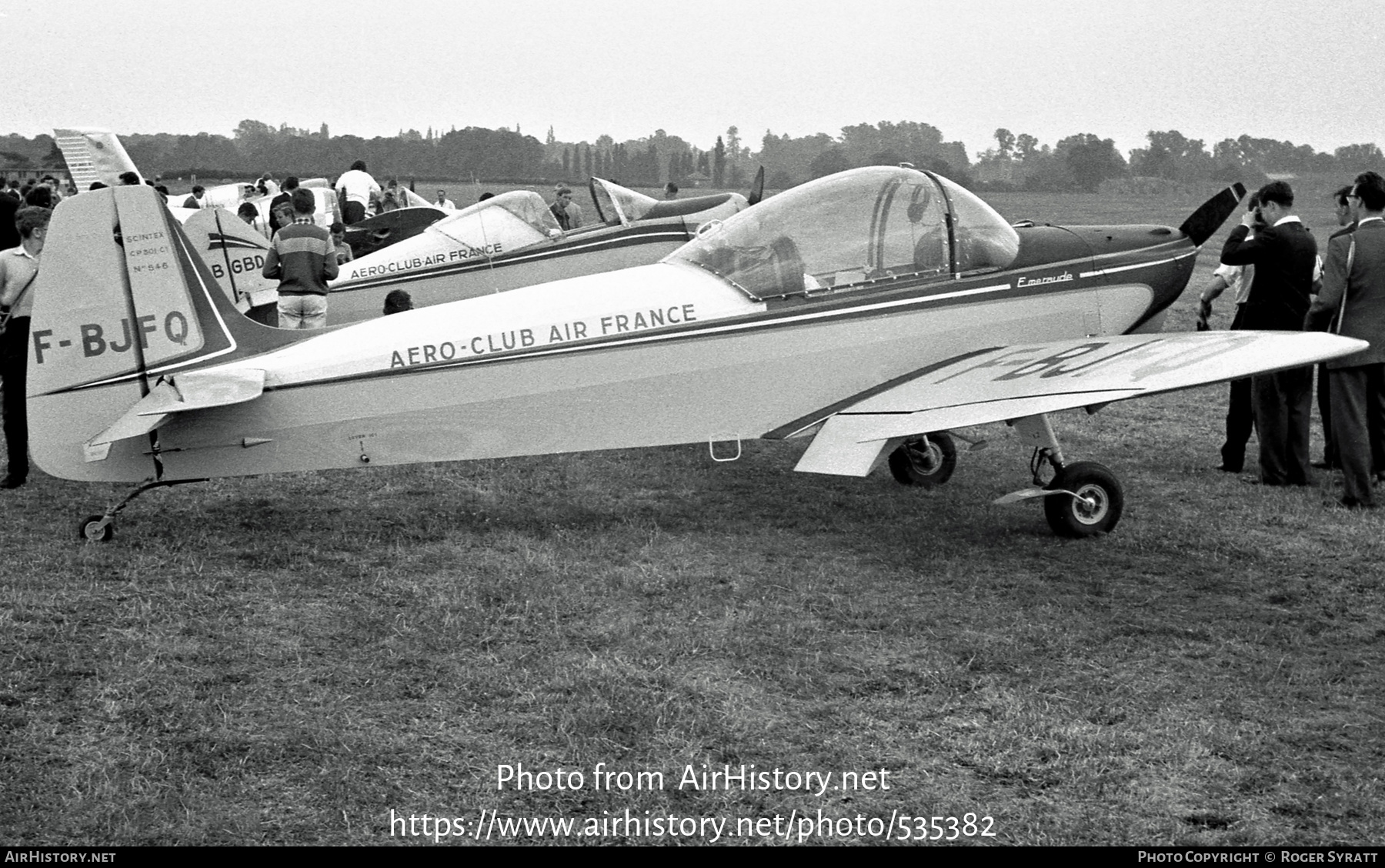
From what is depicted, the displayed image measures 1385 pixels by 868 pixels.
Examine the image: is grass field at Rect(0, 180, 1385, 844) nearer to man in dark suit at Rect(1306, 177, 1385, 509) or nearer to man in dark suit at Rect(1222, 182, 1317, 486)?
man in dark suit at Rect(1306, 177, 1385, 509)

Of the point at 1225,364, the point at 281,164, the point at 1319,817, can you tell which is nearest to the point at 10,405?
the point at 1225,364

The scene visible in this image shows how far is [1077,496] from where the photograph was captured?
720 centimetres

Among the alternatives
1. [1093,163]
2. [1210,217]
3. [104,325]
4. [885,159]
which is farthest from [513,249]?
[1093,163]

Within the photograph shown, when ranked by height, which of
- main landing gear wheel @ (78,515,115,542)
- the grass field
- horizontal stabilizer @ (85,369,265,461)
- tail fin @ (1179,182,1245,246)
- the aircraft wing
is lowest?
the grass field

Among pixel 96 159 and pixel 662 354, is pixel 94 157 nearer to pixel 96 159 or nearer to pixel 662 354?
pixel 96 159

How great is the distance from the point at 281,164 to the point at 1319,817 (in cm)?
6971

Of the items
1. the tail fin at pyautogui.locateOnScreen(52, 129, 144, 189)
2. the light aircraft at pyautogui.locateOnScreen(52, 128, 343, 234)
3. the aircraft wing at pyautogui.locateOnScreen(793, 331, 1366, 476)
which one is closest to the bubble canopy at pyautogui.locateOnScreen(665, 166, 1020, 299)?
the aircraft wing at pyautogui.locateOnScreen(793, 331, 1366, 476)

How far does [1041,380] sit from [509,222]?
26.3ft

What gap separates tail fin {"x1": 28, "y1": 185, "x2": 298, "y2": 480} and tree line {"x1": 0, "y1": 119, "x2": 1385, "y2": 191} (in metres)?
54.9

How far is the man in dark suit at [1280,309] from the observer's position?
857 cm

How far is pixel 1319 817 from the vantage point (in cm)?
393

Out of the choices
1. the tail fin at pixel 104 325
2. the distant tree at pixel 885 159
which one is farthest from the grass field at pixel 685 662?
the distant tree at pixel 885 159

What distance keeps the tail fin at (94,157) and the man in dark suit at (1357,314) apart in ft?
67.5

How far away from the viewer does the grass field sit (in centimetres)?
398
